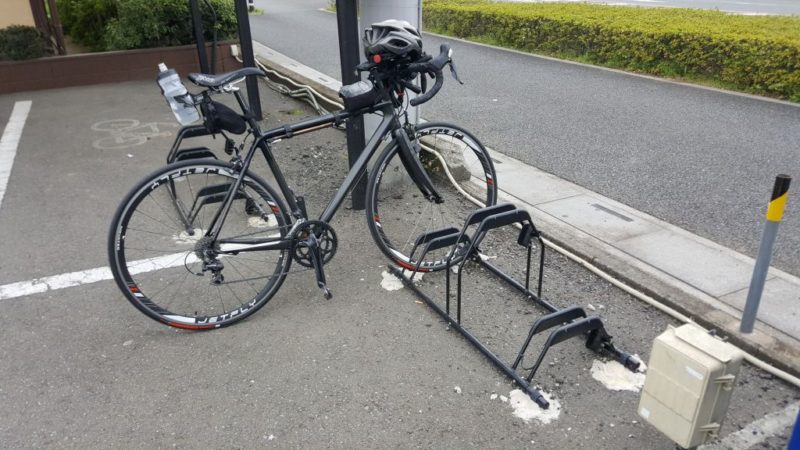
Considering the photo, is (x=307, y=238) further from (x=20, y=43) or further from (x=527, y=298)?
(x=20, y=43)

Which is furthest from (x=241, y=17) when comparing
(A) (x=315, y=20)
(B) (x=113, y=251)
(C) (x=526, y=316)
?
(A) (x=315, y=20)

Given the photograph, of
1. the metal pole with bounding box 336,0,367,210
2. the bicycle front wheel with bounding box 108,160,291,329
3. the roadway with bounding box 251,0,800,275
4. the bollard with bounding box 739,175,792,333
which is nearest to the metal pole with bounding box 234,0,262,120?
the roadway with bounding box 251,0,800,275

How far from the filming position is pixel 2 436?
102 inches

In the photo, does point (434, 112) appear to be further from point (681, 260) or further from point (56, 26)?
point (56, 26)

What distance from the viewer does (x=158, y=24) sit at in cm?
988

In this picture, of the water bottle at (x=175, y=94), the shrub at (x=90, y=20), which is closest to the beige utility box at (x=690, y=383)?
the water bottle at (x=175, y=94)

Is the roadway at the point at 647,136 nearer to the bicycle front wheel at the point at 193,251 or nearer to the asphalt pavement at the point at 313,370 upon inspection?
the asphalt pavement at the point at 313,370

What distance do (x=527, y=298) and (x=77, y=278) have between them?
287 cm

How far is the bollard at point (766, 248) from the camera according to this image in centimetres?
279

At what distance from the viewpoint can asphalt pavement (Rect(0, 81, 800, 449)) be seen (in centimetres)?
261

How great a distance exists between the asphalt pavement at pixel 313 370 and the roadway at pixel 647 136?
1.70 metres

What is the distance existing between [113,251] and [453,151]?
111 inches

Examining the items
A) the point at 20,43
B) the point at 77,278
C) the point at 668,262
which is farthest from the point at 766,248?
the point at 20,43

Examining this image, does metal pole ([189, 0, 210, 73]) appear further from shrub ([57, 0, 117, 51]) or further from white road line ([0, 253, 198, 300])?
white road line ([0, 253, 198, 300])
